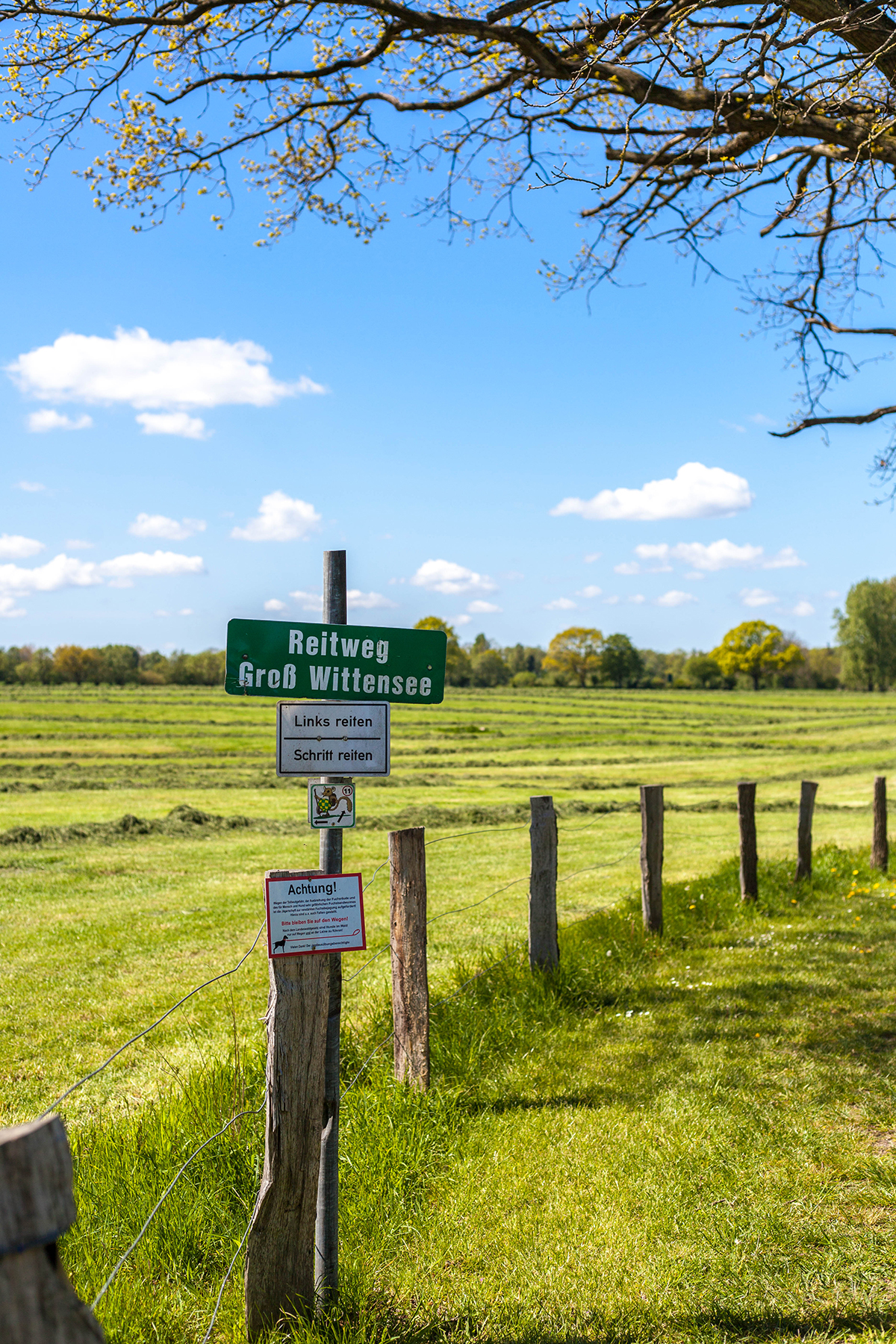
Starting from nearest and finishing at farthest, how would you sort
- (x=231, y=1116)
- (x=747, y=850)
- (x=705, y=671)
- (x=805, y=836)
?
1. (x=231, y=1116)
2. (x=747, y=850)
3. (x=805, y=836)
4. (x=705, y=671)

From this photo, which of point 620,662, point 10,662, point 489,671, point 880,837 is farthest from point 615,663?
point 880,837

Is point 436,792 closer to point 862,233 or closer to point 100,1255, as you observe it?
point 862,233

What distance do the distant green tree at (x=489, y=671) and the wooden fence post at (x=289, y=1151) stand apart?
101 m

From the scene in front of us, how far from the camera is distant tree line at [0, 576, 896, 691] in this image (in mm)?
88125

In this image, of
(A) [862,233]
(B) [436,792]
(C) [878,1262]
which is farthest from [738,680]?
(C) [878,1262]

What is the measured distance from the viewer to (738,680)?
115 m

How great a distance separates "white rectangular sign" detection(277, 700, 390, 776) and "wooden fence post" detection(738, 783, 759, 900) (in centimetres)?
672

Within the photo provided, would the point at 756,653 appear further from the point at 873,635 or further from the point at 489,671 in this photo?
the point at 489,671

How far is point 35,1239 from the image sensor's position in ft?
4.40

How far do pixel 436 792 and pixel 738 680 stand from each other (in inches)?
3832

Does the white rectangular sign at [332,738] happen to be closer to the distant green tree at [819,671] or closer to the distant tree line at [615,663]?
the distant tree line at [615,663]

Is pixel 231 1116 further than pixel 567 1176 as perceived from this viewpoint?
Yes

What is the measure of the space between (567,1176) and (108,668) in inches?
3640

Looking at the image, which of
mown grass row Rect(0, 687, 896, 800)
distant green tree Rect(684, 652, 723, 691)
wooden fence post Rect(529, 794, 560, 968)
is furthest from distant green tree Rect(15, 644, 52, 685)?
wooden fence post Rect(529, 794, 560, 968)
